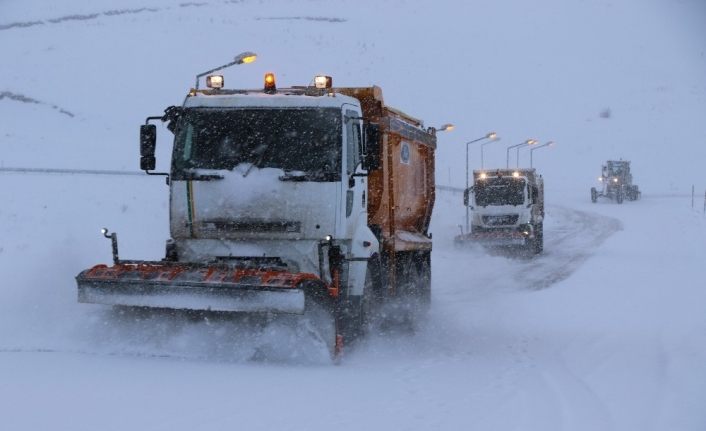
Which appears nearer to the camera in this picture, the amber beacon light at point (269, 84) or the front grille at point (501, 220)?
the amber beacon light at point (269, 84)

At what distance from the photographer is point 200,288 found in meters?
7.76

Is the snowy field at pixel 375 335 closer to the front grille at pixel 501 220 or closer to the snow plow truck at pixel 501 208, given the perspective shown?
the snow plow truck at pixel 501 208

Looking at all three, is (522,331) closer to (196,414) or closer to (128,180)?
(196,414)

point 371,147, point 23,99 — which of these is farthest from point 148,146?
point 23,99

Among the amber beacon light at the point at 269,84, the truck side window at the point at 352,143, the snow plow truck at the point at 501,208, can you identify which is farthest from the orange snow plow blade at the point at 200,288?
the snow plow truck at the point at 501,208

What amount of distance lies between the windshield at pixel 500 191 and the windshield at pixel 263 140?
18579 millimetres

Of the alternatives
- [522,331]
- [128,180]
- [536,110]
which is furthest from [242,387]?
[536,110]

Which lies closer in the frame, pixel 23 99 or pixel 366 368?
pixel 366 368

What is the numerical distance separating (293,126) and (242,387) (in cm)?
307

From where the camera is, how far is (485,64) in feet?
285

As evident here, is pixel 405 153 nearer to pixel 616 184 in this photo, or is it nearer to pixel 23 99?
pixel 23 99

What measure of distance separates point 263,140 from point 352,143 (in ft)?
3.18

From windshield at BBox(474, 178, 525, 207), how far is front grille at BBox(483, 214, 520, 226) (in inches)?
16.9

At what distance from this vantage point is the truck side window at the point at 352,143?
8938 mm
